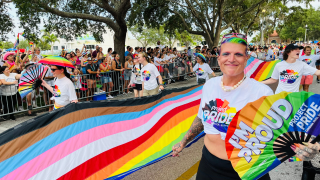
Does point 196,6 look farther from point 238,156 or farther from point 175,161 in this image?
point 238,156

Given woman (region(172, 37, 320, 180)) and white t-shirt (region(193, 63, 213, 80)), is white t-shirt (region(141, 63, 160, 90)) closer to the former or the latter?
white t-shirt (region(193, 63, 213, 80))

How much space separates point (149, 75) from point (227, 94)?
5.21 m

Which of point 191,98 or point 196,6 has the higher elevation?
point 196,6

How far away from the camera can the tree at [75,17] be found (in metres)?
12.1

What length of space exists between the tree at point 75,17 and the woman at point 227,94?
10671 mm

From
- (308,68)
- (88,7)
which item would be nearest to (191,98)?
(308,68)

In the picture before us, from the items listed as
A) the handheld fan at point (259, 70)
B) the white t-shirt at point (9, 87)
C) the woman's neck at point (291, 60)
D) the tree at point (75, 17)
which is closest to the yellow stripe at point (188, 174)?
the woman's neck at point (291, 60)

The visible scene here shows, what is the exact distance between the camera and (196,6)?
79.6ft

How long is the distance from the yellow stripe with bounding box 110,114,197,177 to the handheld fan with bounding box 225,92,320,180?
85.1 inches

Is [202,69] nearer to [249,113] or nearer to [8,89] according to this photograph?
[8,89]

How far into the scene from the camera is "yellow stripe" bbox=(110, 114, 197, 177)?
375cm

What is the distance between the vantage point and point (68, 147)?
11.2ft

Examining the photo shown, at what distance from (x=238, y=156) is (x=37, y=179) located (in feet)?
7.69

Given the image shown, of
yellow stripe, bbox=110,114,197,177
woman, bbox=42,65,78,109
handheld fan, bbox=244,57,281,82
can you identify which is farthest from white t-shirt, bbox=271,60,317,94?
woman, bbox=42,65,78,109
